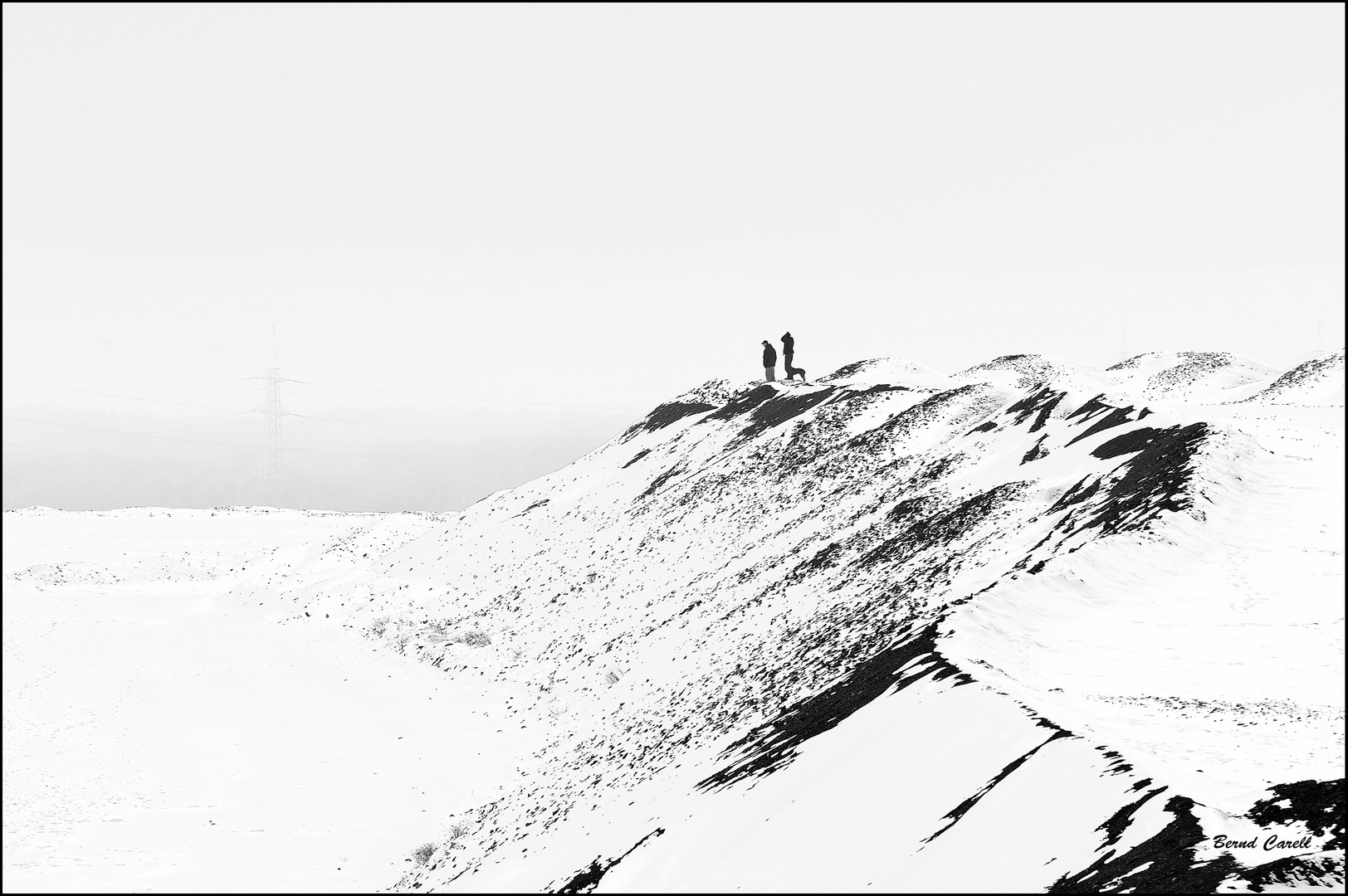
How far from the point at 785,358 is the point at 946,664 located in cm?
3807

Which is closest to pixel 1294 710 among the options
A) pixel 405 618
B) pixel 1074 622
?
pixel 1074 622

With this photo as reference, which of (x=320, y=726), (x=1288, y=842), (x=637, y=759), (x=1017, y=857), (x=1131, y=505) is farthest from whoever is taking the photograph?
(x=320, y=726)

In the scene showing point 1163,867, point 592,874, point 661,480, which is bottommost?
point 592,874

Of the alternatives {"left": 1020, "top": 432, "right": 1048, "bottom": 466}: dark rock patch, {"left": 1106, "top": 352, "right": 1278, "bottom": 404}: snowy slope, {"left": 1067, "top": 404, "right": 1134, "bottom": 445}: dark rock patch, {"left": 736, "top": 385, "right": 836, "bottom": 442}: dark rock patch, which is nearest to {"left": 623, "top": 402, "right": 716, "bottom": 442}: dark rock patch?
A: {"left": 736, "top": 385, "right": 836, "bottom": 442}: dark rock patch

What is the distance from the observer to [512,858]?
15914mm

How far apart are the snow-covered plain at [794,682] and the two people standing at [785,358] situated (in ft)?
12.8

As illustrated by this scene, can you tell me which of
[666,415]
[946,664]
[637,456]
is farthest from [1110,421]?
[666,415]

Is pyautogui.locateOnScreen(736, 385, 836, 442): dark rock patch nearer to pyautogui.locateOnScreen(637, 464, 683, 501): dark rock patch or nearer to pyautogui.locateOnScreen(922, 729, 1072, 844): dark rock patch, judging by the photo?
pyautogui.locateOnScreen(637, 464, 683, 501): dark rock patch

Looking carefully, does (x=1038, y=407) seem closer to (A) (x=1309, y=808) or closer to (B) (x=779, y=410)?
(B) (x=779, y=410)

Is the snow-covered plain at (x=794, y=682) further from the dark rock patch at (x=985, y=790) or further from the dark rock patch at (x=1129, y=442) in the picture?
the dark rock patch at (x=1129, y=442)

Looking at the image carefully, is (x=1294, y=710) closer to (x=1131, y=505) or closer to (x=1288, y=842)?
(x=1288, y=842)

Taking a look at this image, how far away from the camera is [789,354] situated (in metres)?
50.9

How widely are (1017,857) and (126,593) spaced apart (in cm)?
4796

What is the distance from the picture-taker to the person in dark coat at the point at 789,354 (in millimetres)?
49844
